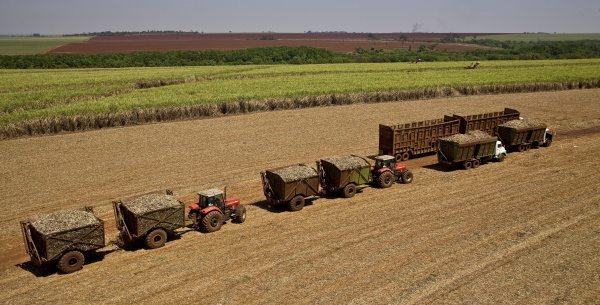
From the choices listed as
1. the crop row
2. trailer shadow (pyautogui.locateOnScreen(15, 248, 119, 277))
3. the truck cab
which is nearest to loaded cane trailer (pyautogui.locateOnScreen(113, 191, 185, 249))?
trailer shadow (pyautogui.locateOnScreen(15, 248, 119, 277))

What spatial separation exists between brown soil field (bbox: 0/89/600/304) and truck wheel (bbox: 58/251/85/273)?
0.37m

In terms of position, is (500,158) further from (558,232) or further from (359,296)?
(359,296)

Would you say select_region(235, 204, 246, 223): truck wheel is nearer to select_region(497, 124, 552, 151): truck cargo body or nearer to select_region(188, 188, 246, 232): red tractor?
select_region(188, 188, 246, 232): red tractor

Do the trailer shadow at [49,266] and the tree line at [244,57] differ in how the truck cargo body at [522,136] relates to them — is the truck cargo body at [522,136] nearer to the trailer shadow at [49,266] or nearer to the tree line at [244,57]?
the trailer shadow at [49,266]

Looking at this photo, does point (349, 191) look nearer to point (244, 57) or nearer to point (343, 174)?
point (343, 174)

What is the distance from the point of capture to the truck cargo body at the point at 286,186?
18781 mm

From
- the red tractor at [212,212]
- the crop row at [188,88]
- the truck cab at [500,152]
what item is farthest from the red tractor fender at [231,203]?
the crop row at [188,88]

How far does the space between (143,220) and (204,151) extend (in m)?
13.8

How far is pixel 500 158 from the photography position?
85.7 feet

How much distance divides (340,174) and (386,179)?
124 inches

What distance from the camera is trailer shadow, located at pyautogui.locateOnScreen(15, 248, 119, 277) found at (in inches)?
575

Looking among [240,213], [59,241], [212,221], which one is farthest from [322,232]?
[59,241]

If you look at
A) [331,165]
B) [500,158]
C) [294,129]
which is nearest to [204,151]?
[294,129]

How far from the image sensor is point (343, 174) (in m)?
20.1
